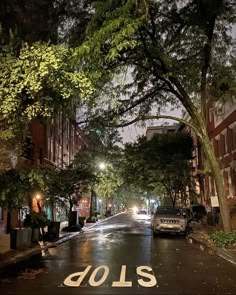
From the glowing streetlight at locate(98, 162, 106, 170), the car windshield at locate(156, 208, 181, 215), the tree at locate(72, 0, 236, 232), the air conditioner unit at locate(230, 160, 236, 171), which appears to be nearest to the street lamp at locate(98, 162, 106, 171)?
the glowing streetlight at locate(98, 162, 106, 170)

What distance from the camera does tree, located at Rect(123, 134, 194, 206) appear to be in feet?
142

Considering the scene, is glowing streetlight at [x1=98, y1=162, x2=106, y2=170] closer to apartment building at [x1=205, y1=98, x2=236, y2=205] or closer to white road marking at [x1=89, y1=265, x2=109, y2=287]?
apartment building at [x1=205, y1=98, x2=236, y2=205]

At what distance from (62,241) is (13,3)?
508 inches

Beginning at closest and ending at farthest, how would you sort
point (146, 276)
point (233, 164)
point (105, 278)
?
point (105, 278) < point (146, 276) < point (233, 164)

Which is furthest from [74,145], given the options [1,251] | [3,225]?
[1,251]

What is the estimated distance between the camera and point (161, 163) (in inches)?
1715

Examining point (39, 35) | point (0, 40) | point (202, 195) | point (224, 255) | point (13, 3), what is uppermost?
point (13, 3)

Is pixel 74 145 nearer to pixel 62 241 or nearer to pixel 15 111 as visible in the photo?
pixel 62 241

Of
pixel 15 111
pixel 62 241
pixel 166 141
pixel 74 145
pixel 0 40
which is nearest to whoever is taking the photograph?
pixel 15 111

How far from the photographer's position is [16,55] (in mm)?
12914

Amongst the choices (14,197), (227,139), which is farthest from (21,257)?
(227,139)

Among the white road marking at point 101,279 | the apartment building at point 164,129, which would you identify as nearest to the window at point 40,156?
the apartment building at point 164,129

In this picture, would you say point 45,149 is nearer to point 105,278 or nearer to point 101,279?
point 105,278

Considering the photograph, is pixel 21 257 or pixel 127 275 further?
pixel 21 257
